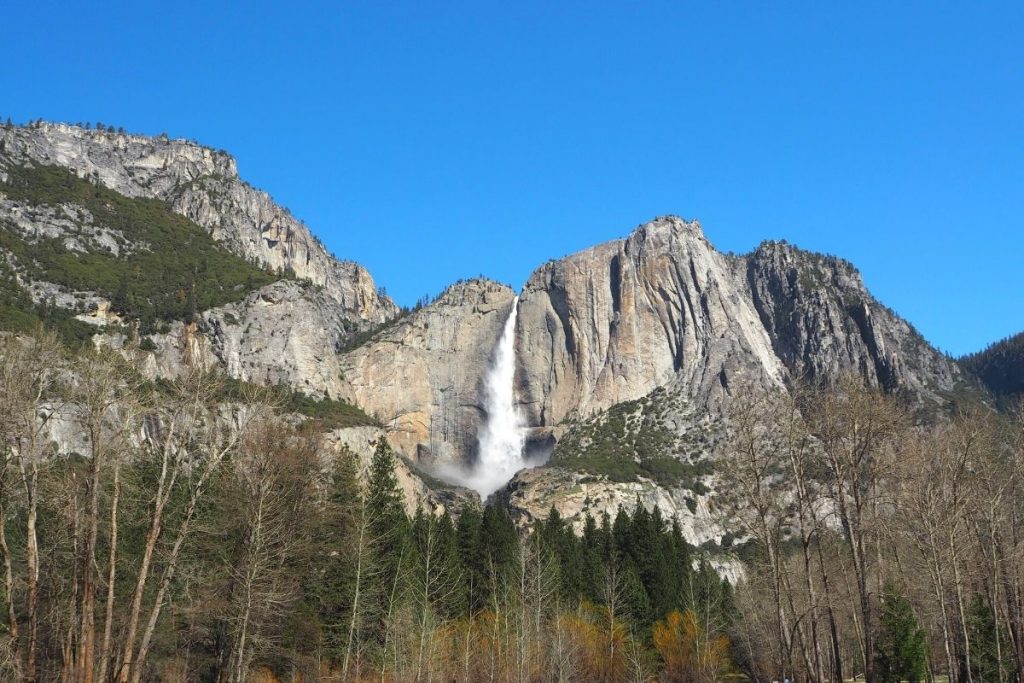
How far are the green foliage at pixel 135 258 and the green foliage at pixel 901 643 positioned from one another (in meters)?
111

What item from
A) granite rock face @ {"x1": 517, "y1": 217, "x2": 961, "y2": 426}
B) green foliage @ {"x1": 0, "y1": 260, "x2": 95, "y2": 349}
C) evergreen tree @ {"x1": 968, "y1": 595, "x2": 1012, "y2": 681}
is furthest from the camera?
granite rock face @ {"x1": 517, "y1": 217, "x2": 961, "y2": 426}

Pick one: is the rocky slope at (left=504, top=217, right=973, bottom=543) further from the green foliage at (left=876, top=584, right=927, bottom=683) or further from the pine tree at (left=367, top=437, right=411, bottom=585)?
the green foliage at (left=876, top=584, right=927, bottom=683)

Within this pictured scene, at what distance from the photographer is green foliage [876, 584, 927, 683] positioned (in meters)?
45.3

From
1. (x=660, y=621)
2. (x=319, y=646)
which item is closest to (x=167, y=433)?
(x=319, y=646)

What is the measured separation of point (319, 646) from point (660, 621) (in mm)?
28069

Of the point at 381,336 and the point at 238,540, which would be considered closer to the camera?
the point at 238,540

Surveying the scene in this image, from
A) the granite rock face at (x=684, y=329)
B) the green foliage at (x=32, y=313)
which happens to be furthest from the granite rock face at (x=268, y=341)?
the granite rock face at (x=684, y=329)

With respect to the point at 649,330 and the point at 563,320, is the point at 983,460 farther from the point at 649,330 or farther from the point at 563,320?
the point at 563,320

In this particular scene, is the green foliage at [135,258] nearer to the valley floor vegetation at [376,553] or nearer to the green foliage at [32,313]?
the green foliage at [32,313]

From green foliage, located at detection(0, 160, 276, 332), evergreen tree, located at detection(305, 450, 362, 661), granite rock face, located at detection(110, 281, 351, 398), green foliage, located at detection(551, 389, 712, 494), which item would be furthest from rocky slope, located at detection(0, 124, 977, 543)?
evergreen tree, located at detection(305, 450, 362, 661)

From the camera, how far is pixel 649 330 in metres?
185

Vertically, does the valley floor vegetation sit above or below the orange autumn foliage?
above

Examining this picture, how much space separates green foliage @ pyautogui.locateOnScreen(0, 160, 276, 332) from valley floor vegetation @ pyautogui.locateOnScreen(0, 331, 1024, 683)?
9233 cm

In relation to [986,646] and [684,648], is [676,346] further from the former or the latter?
[986,646]
